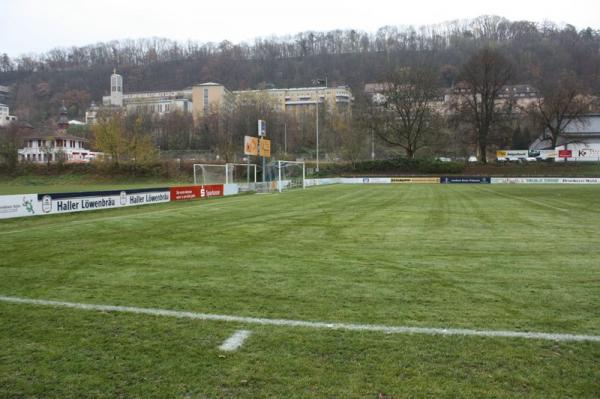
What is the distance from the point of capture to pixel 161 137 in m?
104

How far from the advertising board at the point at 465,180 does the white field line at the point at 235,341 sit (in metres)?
66.1

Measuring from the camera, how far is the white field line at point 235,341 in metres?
4.53

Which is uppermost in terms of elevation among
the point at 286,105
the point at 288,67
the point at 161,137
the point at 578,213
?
the point at 288,67

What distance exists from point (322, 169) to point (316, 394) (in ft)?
235

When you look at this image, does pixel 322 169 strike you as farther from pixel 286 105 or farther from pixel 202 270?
pixel 286 105

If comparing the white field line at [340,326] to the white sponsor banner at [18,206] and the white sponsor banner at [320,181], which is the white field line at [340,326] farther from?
the white sponsor banner at [320,181]

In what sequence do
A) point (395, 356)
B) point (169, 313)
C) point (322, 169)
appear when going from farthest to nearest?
point (322, 169)
point (169, 313)
point (395, 356)

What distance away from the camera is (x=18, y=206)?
60.3 feet

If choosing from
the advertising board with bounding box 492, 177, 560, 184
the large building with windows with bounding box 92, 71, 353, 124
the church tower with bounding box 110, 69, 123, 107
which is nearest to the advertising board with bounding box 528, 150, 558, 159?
the advertising board with bounding box 492, 177, 560, 184

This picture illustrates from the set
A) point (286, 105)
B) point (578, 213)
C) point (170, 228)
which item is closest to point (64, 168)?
point (170, 228)

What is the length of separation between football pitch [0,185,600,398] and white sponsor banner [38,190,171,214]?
30.0ft

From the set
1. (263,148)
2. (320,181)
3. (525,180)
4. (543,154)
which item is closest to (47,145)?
(320,181)

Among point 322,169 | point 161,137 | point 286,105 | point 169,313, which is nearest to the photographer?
point 169,313

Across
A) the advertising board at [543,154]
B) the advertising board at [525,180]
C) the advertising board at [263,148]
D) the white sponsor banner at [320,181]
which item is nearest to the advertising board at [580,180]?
the advertising board at [525,180]
